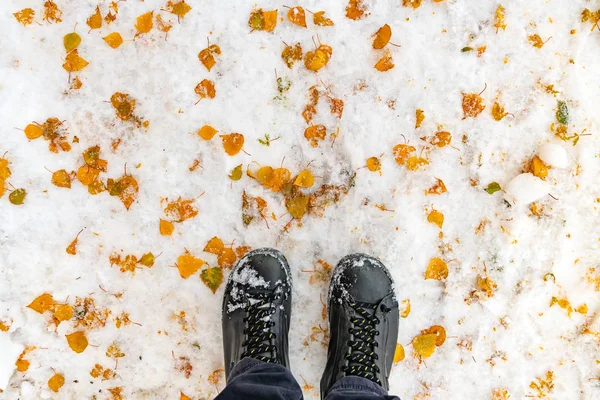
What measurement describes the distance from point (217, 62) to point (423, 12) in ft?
2.86

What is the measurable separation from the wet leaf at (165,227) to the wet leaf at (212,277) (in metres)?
0.22

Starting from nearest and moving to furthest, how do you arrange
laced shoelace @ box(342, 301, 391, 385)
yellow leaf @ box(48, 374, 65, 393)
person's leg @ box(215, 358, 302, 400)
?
person's leg @ box(215, 358, 302, 400)
laced shoelace @ box(342, 301, 391, 385)
yellow leaf @ box(48, 374, 65, 393)

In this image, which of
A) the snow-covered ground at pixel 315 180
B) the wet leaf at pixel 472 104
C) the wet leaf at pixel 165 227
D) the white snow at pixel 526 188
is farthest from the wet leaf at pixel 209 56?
the white snow at pixel 526 188

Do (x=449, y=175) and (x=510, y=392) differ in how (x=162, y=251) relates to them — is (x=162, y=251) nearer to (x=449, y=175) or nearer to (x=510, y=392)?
(x=449, y=175)

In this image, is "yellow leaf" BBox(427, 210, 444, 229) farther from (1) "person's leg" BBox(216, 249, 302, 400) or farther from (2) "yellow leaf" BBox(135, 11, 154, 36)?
(2) "yellow leaf" BBox(135, 11, 154, 36)

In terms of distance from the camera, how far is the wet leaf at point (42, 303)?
6.02ft

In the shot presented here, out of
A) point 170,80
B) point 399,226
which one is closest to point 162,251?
point 170,80

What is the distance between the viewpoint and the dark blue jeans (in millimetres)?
1510

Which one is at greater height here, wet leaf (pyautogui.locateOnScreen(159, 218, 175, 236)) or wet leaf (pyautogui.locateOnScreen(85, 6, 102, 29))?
wet leaf (pyautogui.locateOnScreen(85, 6, 102, 29))

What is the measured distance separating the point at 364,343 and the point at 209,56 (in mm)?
1331

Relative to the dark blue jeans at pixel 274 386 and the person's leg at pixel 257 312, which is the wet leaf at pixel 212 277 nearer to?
the person's leg at pixel 257 312

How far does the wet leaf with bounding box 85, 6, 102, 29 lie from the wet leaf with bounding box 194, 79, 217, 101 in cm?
48

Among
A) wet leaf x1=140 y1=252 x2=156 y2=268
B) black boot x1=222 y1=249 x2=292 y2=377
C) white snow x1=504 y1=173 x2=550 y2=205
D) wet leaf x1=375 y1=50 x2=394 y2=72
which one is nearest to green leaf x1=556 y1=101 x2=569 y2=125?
white snow x1=504 y1=173 x2=550 y2=205

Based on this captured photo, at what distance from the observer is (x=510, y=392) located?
1862 mm
